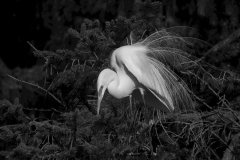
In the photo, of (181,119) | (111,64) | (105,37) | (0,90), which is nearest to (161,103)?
(181,119)

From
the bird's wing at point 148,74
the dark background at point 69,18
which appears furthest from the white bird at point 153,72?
the dark background at point 69,18

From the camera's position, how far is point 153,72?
9.23 feet

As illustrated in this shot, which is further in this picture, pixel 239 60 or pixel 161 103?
pixel 239 60

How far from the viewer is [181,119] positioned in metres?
2.72

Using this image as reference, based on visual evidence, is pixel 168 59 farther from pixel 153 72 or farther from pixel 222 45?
pixel 222 45

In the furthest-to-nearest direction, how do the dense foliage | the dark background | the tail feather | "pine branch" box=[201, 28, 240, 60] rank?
the dark background
"pine branch" box=[201, 28, 240, 60]
the tail feather
the dense foliage

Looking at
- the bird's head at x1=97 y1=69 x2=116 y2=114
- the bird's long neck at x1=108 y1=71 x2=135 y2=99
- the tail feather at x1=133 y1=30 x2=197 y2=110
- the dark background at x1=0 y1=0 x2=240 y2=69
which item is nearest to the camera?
the bird's head at x1=97 y1=69 x2=116 y2=114

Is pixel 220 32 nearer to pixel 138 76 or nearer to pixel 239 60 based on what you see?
pixel 239 60

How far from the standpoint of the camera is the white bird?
270cm

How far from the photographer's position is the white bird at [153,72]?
2.70 metres

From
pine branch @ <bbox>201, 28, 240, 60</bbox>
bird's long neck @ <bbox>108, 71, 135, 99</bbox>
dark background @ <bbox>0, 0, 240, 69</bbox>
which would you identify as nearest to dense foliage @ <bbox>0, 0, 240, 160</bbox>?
pine branch @ <bbox>201, 28, 240, 60</bbox>

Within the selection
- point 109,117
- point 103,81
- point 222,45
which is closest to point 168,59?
point 222,45

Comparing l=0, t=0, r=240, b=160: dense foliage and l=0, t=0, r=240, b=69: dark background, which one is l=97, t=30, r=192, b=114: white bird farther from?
l=0, t=0, r=240, b=69: dark background

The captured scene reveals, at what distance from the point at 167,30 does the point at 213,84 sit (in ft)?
2.04
